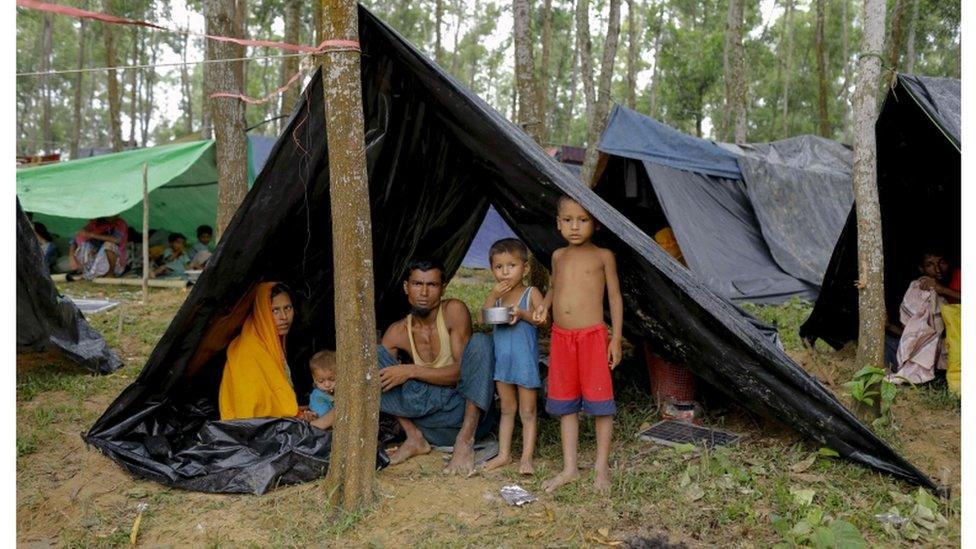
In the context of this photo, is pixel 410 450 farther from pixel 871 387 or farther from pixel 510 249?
pixel 871 387

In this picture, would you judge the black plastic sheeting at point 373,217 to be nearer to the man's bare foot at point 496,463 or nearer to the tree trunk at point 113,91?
the man's bare foot at point 496,463

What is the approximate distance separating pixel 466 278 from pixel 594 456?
6.70 meters

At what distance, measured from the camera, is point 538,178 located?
10.3 feet

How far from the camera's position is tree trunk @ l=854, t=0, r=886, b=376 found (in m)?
3.65

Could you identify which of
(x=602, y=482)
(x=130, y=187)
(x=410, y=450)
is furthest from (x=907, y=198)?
(x=130, y=187)

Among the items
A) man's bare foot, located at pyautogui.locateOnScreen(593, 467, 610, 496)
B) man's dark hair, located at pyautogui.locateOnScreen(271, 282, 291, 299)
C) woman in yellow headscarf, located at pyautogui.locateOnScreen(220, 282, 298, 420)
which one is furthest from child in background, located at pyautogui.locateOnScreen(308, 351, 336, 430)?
man's bare foot, located at pyautogui.locateOnScreen(593, 467, 610, 496)

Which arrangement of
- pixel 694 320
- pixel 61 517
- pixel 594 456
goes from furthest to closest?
pixel 594 456
pixel 694 320
pixel 61 517

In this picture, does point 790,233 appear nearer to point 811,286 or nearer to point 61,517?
point 811,286

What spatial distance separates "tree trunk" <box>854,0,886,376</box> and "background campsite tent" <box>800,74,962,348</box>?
0.35 metres

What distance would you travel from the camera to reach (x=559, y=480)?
9.62ft

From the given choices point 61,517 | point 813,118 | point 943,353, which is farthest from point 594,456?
point 813,118

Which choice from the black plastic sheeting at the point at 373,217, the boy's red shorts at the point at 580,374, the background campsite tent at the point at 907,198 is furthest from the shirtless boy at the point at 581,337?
the background campsite tent at the point at 907,198

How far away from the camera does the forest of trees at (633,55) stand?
44.6 ft

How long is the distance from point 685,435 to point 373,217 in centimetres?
206
